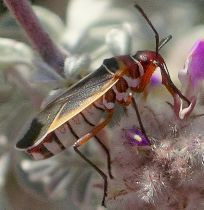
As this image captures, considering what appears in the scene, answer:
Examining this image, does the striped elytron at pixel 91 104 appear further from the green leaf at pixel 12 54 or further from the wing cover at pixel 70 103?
the green leaf at pixel 12 54

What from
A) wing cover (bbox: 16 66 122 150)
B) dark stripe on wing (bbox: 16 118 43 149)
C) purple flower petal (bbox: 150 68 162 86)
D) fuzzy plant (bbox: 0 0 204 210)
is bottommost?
fuzzy plant (bbox: 0 0 204 210)

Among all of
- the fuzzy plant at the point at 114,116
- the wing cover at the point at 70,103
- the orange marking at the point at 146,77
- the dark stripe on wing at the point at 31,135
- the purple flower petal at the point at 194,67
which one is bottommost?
the fuzzy plant at the point at 114,116

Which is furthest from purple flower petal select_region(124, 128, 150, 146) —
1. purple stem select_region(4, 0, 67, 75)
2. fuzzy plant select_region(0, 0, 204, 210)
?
purple stem select_region(4, 0, 67, 75)

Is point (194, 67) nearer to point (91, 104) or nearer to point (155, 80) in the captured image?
point (155, 80)

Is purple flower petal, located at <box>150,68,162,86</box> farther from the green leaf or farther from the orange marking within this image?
the green leaf

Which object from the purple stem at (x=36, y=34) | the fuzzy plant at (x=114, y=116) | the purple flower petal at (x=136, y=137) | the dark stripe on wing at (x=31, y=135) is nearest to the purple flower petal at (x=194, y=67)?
the fuzzy plant at (x=114, y=116)

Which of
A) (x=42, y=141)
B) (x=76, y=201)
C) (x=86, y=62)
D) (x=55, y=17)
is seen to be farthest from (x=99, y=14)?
(x=42, y=141)
